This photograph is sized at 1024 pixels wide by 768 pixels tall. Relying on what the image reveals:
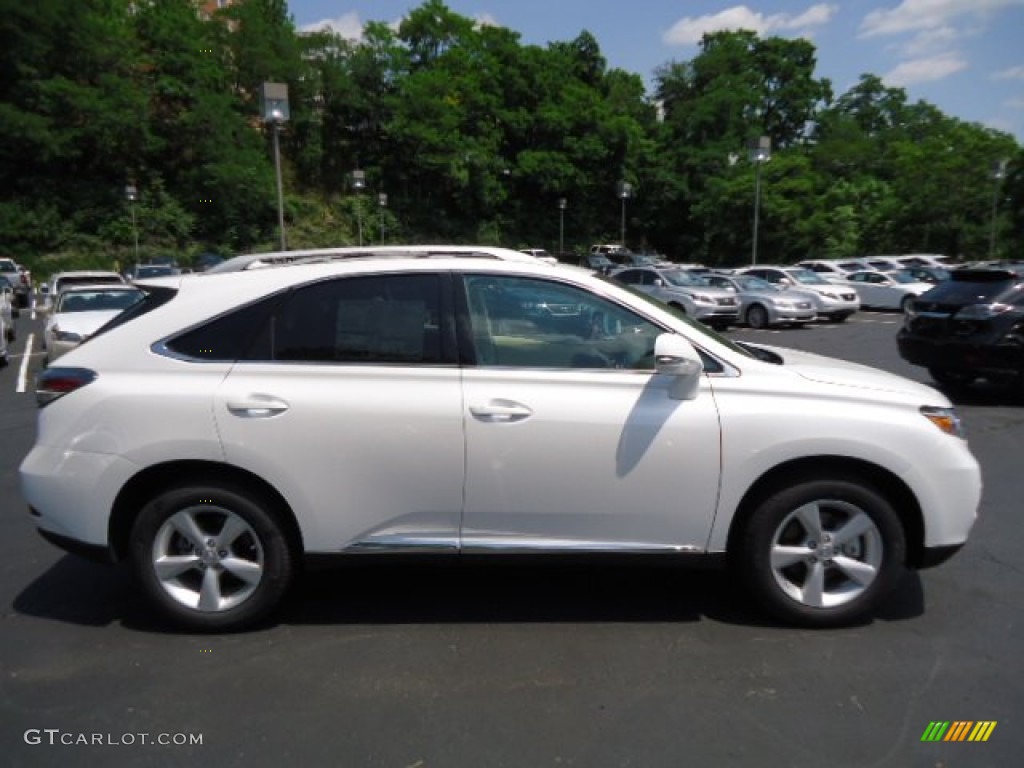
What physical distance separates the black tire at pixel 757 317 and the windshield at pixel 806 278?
301 cm

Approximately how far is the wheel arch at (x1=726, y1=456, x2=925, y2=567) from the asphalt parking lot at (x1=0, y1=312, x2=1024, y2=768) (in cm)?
48

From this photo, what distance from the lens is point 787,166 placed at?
150 feet

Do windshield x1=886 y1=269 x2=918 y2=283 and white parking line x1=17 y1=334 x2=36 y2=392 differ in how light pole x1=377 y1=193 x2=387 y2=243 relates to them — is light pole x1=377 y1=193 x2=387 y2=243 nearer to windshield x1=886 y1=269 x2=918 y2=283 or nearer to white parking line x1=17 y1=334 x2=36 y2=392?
windshield x1=886 y1=269 x2=918 y2=283

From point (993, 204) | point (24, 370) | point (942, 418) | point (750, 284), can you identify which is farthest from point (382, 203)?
point (942, 418)

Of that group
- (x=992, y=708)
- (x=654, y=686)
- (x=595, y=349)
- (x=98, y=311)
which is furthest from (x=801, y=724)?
(x=98, y=311)

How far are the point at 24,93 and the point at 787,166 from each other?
41924 millimetres

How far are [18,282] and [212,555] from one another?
2982cm

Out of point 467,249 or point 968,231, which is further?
point 968,231

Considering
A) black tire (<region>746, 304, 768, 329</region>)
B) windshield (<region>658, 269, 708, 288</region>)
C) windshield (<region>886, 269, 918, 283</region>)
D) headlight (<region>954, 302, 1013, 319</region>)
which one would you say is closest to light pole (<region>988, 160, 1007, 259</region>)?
windshield (<region>886, 269, 918, 283</region>)

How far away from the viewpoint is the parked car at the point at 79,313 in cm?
1048

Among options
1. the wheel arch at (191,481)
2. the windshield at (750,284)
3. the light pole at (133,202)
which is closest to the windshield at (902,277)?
the windshield at (750,284)

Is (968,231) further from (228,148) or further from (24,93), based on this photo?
(24,93)

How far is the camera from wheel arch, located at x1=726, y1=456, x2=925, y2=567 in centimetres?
353

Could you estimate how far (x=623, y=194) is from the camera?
4847 cm
